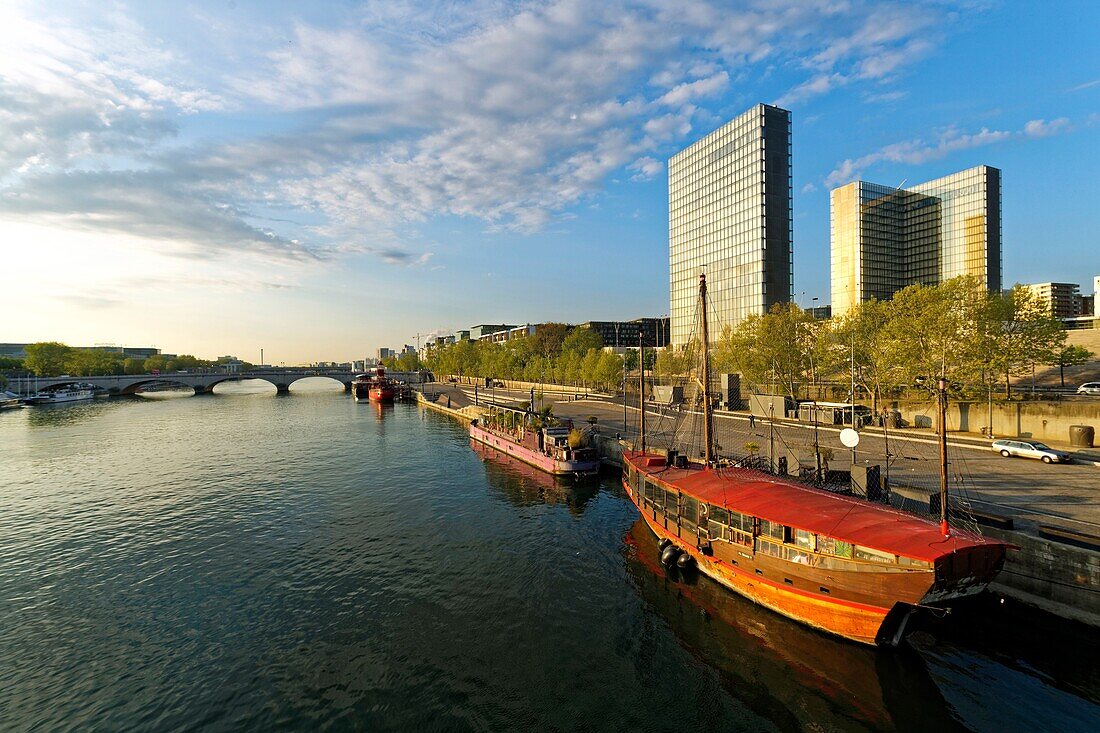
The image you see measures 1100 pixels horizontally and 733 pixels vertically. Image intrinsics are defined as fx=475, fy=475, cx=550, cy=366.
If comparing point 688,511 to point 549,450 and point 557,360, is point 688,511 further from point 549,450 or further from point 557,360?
point 557,360

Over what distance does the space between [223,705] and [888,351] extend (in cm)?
6331

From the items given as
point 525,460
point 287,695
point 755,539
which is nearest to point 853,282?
point 525,460

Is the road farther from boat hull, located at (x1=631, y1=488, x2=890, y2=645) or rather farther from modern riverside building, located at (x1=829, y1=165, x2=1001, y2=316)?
modern riverside building, located at (x1=829, y1=165, x2=1001, y2=316)

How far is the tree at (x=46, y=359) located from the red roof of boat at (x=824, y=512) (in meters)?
225

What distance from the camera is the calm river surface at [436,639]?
16234mm

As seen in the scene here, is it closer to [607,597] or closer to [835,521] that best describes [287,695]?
[607,597]

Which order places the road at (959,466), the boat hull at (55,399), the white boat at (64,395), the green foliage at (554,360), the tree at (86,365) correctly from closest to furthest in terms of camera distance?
the road at (959,466)
the green foliage at (554,360)
the boat hull at (55,399)
the white boat at (64,395)
the tree at (86,365)

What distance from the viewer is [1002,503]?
2656 centimetres

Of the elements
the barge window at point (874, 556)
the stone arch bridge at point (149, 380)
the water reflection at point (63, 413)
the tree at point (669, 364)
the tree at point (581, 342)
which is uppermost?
the tree at point (581, 342)

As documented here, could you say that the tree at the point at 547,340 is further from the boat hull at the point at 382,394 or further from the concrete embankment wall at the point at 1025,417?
the concrete embankment wall at the point at 1025,417

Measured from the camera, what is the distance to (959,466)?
3544cm

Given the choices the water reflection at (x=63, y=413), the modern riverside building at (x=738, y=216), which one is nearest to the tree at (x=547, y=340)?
the modern riverside building at (x=738, y=216)

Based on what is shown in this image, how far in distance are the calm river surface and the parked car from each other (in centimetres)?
2199

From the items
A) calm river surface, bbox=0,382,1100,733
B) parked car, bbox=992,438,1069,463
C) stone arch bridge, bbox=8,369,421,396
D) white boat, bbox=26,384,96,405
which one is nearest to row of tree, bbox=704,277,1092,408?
parked car, bbox=992,438,1069,463
